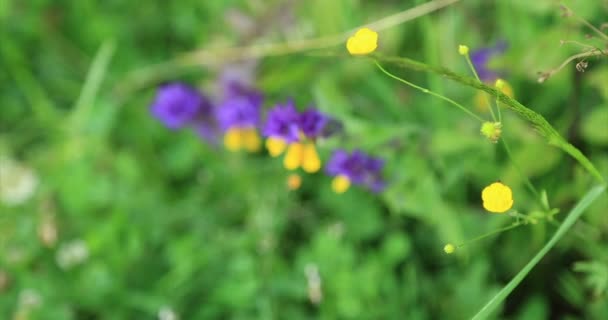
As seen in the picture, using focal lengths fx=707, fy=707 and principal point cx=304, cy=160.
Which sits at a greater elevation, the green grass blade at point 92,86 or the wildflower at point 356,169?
the green grass blade at point 92,86

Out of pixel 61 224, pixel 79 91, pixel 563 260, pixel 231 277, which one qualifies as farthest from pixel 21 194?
pixel 563 260

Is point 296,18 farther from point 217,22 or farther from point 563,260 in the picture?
point 563,260

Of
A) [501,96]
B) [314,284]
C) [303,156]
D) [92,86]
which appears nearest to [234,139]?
[303,156]

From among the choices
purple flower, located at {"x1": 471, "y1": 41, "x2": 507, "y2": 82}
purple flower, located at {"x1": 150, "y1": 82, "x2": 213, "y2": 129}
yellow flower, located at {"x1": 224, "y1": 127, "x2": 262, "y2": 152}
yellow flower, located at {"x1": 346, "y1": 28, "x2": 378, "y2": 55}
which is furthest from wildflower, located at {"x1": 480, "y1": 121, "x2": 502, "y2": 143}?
purple flower, located at {"x1": 150, "y1": 82, "x2": 213, "y2": 129}

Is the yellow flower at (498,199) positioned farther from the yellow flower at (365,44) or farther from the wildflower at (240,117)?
the wildflower at (240,117)

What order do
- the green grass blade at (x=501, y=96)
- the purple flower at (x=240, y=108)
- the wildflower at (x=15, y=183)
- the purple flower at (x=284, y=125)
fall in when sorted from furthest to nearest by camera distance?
the wildflower at (x=15, y=183), the purple flower at (x=240, y=108), the purple flower at (x=284, y=125), the green grass blade at (x=501, y=96)

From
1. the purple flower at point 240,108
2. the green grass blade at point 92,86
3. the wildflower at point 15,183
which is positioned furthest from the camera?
the green grass blade at point 92,86

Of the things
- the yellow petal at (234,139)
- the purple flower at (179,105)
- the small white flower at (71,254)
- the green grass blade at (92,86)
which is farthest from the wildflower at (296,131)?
the green grass blade at (92,86)
